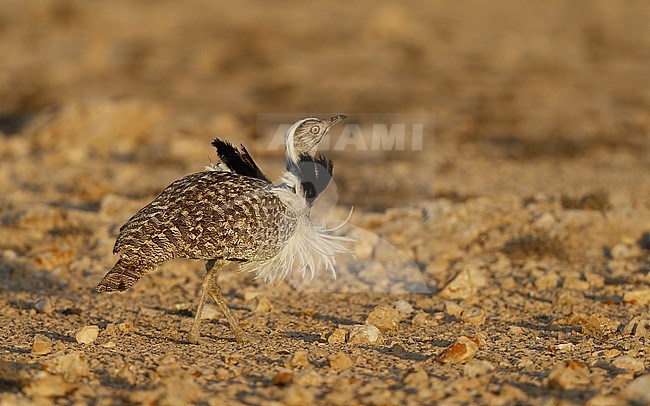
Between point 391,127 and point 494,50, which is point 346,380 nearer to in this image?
point 391,127

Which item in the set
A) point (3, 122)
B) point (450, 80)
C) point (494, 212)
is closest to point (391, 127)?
point (450, 80)

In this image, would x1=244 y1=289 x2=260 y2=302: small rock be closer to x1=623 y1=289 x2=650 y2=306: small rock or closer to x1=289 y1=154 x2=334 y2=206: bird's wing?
x1=289 y1=154 x2=334 y2=206: bird's wing

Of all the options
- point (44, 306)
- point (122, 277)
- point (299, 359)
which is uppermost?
point (122, 277)

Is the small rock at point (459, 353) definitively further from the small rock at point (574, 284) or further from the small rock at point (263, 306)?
the small rock at point (574, 284)

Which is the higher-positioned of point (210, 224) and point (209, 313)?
point (210, 224)

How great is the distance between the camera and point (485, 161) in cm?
1221

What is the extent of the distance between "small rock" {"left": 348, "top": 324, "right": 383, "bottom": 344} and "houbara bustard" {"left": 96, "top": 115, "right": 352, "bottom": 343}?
25.9 inches

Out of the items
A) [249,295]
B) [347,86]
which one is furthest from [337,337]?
[347,86]

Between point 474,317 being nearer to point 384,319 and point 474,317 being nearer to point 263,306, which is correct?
point 384,319

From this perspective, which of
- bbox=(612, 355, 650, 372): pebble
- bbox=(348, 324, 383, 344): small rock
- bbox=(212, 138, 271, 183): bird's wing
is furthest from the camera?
bbox=(212, 138, 271, 183): bird's wing

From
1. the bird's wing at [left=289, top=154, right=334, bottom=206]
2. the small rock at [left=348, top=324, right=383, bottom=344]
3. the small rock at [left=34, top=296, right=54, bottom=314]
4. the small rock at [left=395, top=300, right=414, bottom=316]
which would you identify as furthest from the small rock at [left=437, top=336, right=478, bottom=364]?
the small rock at [left=34, top=296, right=54, bottom=314]

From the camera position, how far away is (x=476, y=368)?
168 inches

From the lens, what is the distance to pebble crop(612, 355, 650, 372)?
4379 mm

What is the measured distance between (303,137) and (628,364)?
8.78ft
